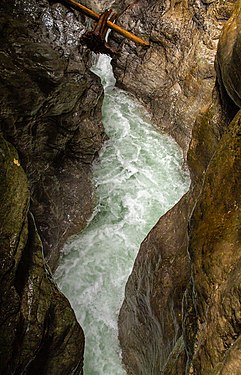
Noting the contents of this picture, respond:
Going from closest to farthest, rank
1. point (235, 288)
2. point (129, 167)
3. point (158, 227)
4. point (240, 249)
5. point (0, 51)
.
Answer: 1. point (235, 288)
2. point (240, 249)
3. point (158, 227)
4. point (0, 51)
5. point (129, 167)

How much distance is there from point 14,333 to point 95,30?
6.03 m

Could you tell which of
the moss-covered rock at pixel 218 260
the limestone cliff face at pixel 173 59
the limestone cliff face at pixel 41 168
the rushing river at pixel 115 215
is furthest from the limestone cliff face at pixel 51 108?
the moss-covered rock at pixel 218 260

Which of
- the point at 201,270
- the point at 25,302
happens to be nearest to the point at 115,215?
the point at 25,302

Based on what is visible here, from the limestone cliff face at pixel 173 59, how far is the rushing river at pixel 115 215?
573 mm

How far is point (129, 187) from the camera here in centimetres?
972

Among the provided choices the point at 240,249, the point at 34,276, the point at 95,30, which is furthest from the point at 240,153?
the point at 95,30

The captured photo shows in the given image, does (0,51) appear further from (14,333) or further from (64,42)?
(14,333)

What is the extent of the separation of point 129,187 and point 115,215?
0.98 m

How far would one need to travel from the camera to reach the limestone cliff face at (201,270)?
2693 mm

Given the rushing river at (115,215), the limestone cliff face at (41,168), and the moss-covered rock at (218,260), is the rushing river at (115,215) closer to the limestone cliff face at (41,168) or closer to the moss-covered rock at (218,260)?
the limestone cliff face at (41,168)

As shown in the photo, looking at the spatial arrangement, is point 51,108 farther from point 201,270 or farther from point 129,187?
point 201,270

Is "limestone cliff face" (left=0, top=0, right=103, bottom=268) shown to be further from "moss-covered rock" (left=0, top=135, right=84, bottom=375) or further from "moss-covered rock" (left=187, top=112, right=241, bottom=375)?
"moss-covered rock" (left=187, top=112, right=241, bottom=375)

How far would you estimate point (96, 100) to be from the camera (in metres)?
8.77

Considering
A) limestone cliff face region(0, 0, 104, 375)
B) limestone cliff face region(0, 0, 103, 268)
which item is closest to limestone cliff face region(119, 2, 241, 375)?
limestone cliff face region(0, 0, 104, 375)
